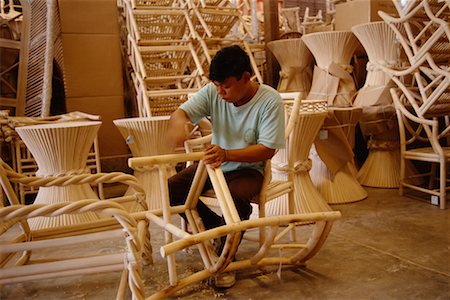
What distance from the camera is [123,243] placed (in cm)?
250

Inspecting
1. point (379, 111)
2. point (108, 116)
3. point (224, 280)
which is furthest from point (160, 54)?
point (224, 280)

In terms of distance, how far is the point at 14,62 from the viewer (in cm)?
396

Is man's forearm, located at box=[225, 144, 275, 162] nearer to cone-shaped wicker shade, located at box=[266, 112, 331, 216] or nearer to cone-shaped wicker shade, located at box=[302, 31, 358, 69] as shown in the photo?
cone-shaped wicker shade, located at box=[266, 112, 331, 216]

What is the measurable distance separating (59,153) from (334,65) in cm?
259

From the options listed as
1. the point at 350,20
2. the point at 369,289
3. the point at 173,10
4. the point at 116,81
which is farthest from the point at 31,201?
the point at 350,20

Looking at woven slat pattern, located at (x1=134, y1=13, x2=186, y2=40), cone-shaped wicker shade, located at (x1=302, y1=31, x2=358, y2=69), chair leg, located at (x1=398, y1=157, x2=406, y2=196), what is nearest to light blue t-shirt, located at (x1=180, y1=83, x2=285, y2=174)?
chair leg, located at (x1=398, y1=157, x2=406, y2=196)

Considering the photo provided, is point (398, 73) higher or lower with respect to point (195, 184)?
higher

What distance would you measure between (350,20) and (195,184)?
3.27 meters

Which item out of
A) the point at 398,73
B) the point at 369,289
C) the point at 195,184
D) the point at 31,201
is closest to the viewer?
the point at 369,289

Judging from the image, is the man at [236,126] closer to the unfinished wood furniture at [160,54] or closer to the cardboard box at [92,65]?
the unfinished wood furniture at [160,54]

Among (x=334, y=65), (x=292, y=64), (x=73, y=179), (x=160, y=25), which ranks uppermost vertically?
(x=160, y=25)

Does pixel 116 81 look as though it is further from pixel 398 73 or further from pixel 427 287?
pixel 427 287

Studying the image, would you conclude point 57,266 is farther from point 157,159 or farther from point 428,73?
point 428,73

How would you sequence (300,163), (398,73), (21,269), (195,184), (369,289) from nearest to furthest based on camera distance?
(21,269) → (369,289) → (195,184) → (300,163) → (398,73)
